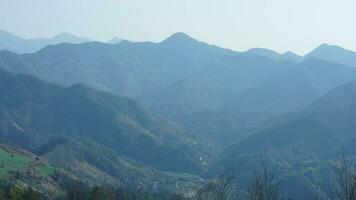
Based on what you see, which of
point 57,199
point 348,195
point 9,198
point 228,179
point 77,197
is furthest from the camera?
point 57,199

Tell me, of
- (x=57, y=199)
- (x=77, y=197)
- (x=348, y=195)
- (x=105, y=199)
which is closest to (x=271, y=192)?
(x=348, y=195)

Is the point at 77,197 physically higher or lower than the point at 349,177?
lower

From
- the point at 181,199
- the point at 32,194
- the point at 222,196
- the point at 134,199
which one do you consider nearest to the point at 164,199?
the point at 134,199

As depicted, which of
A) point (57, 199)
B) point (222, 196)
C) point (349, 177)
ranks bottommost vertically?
point (57, 199)

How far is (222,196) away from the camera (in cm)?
4584

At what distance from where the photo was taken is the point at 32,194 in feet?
338

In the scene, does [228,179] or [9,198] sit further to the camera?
[9,198]

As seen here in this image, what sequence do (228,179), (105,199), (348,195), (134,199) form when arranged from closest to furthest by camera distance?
(348,195) → (228,179) → (105,199) → (134,199)

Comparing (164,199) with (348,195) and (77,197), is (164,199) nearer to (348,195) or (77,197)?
(77,197)

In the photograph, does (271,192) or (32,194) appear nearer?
(271,192)

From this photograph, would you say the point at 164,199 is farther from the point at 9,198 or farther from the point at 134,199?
the point at 9,198

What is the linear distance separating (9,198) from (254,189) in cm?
6852

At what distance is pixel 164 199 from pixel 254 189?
154m

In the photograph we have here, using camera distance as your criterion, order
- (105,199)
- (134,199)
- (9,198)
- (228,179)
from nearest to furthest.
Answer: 1. (228,179)
2. (9,198)
3. (105,199)
4. (134,199)
